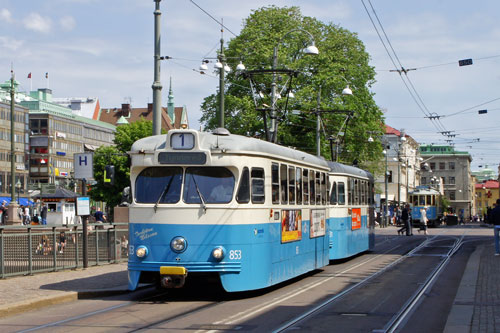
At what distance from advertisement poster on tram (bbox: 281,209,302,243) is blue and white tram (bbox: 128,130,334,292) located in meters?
0.83

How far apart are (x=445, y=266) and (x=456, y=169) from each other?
5353 inches

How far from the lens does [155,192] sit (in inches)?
523

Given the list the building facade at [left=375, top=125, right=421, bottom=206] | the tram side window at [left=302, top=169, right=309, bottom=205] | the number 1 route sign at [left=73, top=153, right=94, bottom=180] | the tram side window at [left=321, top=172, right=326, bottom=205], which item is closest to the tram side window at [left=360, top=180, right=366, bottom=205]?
the tram side window at [left=321, top=172, right=326, bottom=205]

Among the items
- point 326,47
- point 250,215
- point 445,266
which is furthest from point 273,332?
point 326,47

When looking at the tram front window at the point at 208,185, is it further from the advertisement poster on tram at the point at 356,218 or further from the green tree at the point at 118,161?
the green tree at the point at 118,161

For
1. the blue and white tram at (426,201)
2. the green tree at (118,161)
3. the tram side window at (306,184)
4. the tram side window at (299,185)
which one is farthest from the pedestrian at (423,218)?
the green tree at (118,161)

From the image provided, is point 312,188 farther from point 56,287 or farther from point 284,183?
point 56,287

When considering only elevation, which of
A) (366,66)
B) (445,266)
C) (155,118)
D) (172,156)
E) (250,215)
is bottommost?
(445,266)

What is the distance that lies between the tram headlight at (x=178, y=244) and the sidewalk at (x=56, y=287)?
211 centimetres

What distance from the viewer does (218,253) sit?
12797 millimetres

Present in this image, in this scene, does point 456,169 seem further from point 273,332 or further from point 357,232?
point 273,332

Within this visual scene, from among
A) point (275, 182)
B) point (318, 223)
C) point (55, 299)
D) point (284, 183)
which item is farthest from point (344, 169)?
point (55, 299)

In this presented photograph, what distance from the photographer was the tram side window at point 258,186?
1349 cm

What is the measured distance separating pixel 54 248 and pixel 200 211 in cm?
642
